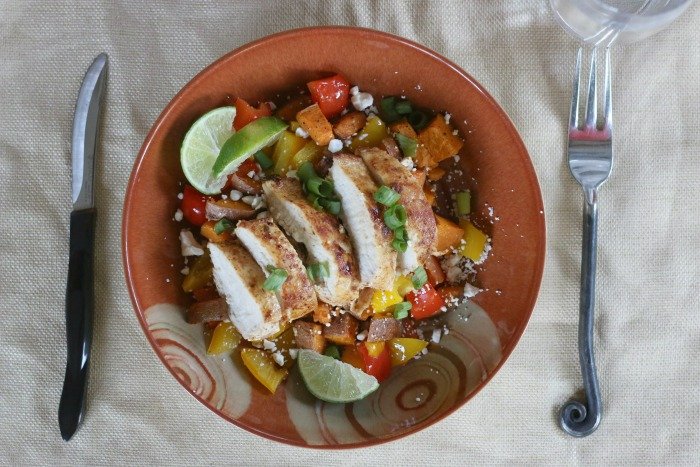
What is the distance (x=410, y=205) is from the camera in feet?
6.30

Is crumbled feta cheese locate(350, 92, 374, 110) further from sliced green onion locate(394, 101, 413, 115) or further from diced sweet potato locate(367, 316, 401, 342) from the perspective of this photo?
diced sweet potato locate(367, 316, 401, 342)

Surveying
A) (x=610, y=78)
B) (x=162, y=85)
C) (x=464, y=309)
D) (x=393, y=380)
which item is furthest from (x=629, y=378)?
(x=162, y=85)

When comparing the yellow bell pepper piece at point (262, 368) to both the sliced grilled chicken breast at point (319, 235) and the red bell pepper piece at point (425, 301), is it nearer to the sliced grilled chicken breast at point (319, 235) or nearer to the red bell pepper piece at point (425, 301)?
the sliced grilled chicken breast at point (319, 235)

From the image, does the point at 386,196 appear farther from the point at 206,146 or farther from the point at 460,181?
the point at 206,146

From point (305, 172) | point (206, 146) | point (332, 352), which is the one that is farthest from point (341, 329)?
point (206, 146)

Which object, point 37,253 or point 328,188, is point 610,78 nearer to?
point 328,188

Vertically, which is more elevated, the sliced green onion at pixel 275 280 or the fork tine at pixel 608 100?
the fork tine at pixel 608 100

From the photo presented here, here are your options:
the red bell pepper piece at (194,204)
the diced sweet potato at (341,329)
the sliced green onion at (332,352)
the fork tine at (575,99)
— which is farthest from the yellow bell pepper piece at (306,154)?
the fork tine at (575,99)

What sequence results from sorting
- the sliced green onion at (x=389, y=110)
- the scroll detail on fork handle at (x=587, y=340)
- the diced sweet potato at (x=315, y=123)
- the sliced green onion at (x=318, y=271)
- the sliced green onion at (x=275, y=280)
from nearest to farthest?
the sliced green onion at (x=275, y=280) → the sliced green onion at (x=318, y=271) → the diced sweet potato at (x=315, y=123) → the sliced green onion at (x=389, y=110) → the scroll detail on fork handle at (x=587, y=340)

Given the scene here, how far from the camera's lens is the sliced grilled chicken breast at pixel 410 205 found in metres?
1.93

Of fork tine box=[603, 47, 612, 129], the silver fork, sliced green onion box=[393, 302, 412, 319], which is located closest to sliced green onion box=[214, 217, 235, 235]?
sliced green onion box=[393, 302, 412, 319]

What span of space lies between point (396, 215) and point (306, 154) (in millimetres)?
446

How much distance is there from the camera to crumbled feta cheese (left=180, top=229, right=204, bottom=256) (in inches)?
84.0

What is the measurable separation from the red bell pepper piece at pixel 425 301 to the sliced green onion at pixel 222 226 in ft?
2.26
